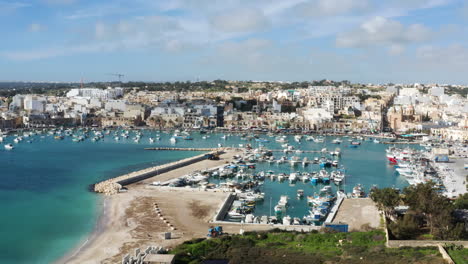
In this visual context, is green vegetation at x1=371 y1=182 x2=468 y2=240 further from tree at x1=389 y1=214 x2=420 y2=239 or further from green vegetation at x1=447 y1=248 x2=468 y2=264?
green vegetation at x1=447 y1=248 x2=468 y2=264

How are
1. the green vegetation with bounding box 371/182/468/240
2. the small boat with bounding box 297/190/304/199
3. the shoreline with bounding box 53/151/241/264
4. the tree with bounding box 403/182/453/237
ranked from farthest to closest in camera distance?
the small boat with bounding box 297/190/304/199 < the shoreline with bounding box 53/151/241/264 < the tree with bounding box 403/182/453/237 < the green vegetation with bounding box 371/182/468/240

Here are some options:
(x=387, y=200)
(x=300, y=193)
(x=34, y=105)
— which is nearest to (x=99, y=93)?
(x=34, y=105)

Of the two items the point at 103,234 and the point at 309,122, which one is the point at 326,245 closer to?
the point at 103,234

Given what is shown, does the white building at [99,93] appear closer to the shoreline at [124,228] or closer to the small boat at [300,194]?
the shoreline at [124,228]

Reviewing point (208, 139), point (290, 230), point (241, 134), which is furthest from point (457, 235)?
point (241, 134)

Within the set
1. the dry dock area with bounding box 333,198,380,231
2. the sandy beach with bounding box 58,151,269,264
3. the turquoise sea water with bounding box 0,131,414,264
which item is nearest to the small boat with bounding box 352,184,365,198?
the dry dock area with bounding box 333,198,380,231

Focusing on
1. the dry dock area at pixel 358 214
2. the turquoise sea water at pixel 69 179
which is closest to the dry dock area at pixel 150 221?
the turquoise sea water at pixel 69 179

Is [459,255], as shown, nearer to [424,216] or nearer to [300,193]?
[424,216]
